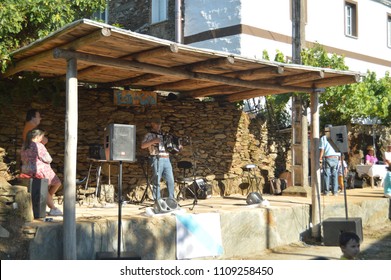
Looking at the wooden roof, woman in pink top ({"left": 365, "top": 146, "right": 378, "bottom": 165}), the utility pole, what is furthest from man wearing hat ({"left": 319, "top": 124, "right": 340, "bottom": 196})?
woman in pink top ({"left": 365, "top": 146, "right": 378, "bottom": 165})

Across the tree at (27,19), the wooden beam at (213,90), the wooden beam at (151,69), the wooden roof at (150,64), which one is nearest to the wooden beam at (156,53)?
the wooden roof at (150,64)

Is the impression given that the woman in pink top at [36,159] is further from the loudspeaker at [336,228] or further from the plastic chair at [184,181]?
the loudspeaker at [336,228]

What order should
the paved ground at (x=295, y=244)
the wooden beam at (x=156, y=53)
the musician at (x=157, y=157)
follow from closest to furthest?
the wooden beam at (x=156, y=53)
the paved ground at (x=295, y=244)
the musician at (x=157, y=157)

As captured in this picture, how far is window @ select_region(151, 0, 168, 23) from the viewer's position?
1671cm

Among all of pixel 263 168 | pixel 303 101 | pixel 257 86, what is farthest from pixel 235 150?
pixel 257 86

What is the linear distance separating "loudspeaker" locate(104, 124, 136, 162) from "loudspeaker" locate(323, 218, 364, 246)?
401 centimetres

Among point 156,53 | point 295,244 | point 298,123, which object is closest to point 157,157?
point 156,53

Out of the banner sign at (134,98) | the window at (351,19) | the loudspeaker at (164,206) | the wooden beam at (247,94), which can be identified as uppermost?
the window at (351,19)

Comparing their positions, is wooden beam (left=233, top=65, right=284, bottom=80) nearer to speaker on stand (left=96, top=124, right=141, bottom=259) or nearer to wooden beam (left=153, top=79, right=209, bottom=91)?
wooden beam (left=153, top=79, right=209, bottom=91)

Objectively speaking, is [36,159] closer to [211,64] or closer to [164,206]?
[164,206]

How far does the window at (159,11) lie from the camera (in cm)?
1671

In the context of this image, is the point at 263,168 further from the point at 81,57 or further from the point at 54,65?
the point at 81,57

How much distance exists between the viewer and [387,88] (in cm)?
1523

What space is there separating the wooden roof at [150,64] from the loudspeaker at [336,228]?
90.2 inches
